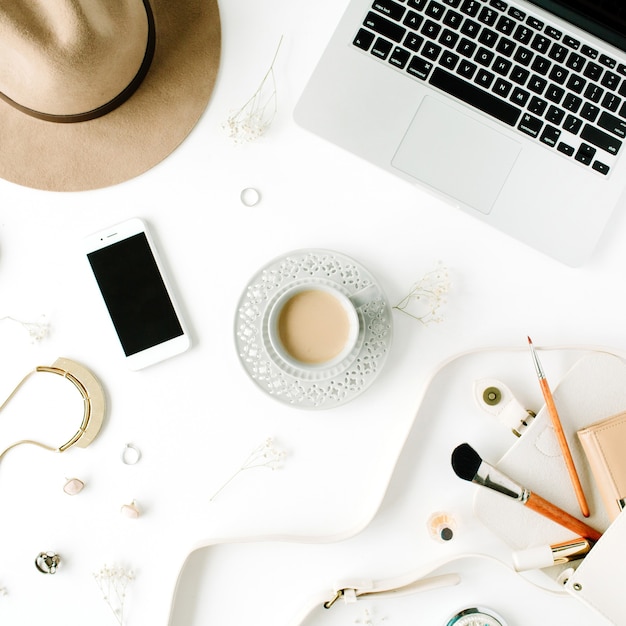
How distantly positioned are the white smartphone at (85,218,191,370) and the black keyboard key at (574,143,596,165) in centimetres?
56

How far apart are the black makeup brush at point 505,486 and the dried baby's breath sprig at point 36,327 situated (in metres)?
0.58

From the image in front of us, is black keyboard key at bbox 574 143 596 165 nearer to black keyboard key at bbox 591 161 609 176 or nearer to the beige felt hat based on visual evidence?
black keyboard key at bbox 591 161 609 176

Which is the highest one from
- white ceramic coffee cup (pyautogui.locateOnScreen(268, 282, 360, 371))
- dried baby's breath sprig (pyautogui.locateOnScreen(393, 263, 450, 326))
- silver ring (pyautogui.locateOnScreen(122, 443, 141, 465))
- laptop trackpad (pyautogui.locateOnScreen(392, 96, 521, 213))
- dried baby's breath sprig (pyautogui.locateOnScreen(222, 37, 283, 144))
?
laptop trackpad (pyautogui.locateOnScreen(392, 96, 521, 213))

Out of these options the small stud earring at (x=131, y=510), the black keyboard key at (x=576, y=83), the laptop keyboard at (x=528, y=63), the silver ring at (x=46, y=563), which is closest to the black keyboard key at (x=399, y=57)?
the laptop keyboard at (x=528, y=63)

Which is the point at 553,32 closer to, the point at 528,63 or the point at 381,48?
the point at 528,63

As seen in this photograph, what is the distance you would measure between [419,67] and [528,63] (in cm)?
14

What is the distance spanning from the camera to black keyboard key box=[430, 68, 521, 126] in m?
0.73

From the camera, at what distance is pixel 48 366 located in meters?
0.78

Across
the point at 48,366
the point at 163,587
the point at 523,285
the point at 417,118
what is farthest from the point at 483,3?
the point at 163,587

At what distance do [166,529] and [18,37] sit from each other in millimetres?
625

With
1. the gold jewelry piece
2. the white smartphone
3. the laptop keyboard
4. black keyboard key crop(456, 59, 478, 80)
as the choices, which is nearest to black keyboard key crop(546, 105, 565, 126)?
the laptop keyboard

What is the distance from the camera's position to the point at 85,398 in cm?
77

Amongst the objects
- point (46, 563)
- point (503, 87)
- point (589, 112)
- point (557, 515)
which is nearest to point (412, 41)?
point (503, 87)

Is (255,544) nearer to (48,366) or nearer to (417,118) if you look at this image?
(48,366)
